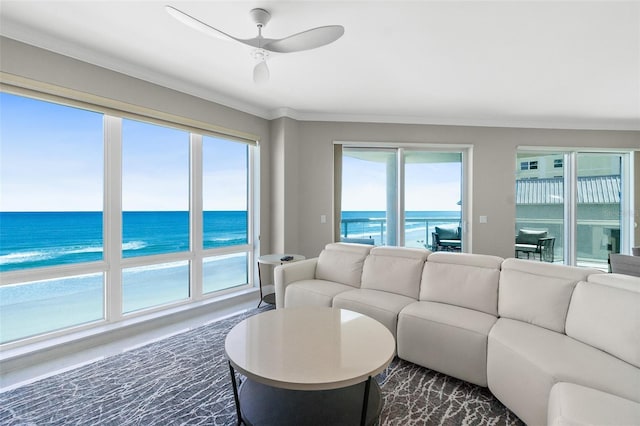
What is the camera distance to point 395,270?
2758 mm

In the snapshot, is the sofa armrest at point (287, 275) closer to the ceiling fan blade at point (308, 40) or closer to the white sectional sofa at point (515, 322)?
the white sectional sofa at point (515, 322)

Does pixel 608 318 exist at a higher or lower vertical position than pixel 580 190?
lower

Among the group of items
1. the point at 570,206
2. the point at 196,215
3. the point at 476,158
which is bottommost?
the point at 196,215

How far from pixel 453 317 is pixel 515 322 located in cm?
40

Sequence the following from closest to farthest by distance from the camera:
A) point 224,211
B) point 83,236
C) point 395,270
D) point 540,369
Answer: point 540,369 → point 395,270 → point 83,236 → point 224,211

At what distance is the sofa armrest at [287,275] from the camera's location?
3.10m

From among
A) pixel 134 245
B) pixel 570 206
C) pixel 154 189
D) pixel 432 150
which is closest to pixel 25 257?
pixel 134 245

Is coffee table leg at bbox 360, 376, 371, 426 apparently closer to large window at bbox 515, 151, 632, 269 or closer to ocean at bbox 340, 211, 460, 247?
ocean at bbox 340, 211, 460, 247

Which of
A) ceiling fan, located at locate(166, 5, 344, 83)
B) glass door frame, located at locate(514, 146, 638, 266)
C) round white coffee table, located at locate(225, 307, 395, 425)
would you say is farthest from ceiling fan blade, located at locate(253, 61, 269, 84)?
glass door frame, located at locate(514, 146, 638, 266)

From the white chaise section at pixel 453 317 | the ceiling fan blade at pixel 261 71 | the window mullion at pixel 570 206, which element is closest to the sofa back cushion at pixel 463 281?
the white chaise section at pixel 453 317

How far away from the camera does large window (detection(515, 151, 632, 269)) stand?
4.71m

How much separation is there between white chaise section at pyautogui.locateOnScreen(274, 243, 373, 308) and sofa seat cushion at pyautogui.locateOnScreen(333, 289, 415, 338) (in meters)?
0.17

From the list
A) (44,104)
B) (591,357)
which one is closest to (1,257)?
(44,104)

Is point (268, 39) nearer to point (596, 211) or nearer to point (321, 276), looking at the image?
point (321, 276)
